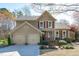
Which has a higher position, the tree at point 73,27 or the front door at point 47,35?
the tree at point 73,27

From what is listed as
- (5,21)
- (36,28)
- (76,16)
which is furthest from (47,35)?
(5,21)

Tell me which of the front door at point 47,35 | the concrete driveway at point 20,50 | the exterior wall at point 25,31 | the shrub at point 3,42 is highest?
the exterior wall at point 25,31

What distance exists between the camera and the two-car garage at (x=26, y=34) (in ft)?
15.3

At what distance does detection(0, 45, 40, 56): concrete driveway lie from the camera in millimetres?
4652

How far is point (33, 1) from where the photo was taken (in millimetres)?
4664

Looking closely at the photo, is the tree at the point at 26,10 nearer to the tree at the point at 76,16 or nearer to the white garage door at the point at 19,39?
the white garage door at the point at 19,39

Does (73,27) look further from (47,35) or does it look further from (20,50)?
(20,50)

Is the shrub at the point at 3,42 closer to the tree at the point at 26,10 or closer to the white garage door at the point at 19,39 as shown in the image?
the white garage door at the point at 19,39

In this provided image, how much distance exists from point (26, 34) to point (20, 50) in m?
0.29

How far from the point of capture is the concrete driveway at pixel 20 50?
4652 mm

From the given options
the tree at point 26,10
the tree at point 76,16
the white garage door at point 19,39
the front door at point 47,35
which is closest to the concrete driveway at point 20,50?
the white garage door at point 19,39

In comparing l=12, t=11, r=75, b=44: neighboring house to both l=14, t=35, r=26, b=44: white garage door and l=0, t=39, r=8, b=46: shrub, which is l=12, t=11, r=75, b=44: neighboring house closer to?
l=14, t=35, r=26, b=44: white garage door

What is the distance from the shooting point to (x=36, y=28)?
4.67 metres

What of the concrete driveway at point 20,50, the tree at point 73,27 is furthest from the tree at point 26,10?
the tree at point 73,27
